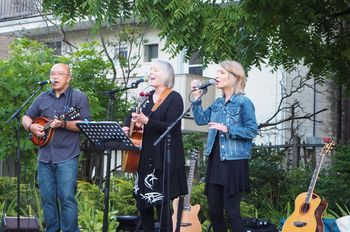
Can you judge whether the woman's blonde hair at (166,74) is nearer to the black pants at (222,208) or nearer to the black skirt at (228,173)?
the black skirt at (228,173)

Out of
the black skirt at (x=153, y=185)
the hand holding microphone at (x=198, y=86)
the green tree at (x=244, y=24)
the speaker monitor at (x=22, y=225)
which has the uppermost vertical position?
the green tree at (x=244, y=24)

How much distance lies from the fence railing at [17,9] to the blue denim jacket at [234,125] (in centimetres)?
1258

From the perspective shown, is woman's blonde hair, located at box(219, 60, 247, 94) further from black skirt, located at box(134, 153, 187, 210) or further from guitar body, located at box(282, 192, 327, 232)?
guitar body, located at box(282, 192, 327, 232)

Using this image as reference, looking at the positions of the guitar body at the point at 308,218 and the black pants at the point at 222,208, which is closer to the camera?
the black pants at the point at 222,208

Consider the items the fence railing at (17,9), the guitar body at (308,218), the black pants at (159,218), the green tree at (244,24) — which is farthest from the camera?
the fence railing at (17,9)

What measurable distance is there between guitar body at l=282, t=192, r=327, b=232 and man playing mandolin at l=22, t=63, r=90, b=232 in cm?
242

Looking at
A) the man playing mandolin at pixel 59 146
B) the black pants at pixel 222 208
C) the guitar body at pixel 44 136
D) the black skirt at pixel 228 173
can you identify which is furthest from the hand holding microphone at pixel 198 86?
the guitar body at pixel 44 136

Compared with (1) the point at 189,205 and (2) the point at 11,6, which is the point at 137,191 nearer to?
(1) the point at 189,205

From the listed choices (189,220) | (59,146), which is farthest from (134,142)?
(189,220)

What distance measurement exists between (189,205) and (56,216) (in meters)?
2.04

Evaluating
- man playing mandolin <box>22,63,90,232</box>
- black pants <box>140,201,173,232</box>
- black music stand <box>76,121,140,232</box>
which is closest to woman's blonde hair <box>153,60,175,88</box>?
black music stand <box>76,121,140,232</box>

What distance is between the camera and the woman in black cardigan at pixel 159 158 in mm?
7332

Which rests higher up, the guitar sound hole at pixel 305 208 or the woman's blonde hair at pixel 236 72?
the woman's blonde hair at pixel 236 72

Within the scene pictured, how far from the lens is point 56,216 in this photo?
26.6ft
